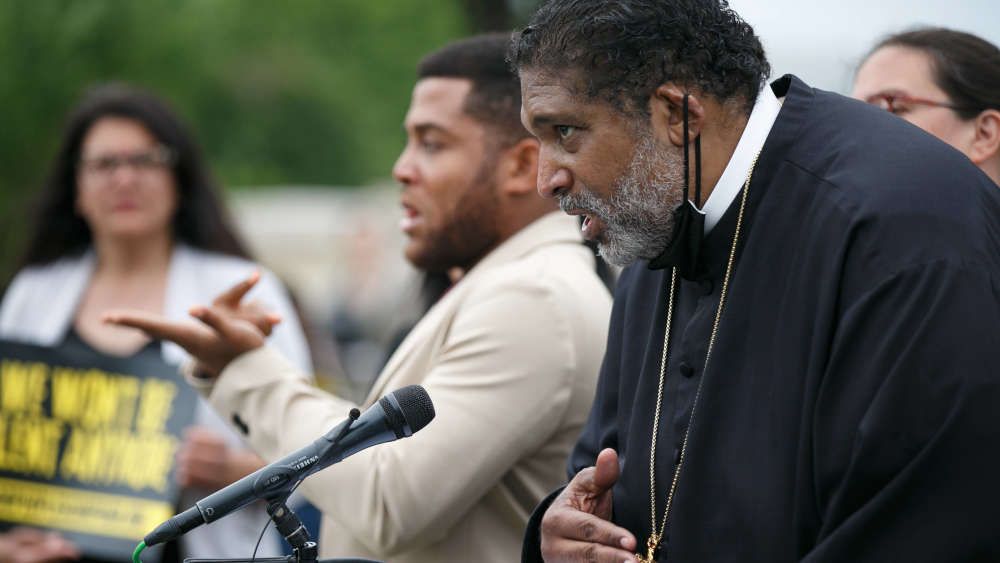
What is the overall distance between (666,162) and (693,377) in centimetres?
44

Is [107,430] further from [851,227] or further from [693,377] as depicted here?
[851,227]

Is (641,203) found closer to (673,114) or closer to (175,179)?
(673,114)

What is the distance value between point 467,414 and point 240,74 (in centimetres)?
1721

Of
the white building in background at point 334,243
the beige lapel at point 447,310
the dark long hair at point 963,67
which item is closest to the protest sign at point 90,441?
the beige lapel at point 447,310

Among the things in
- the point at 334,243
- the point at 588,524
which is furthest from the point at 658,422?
the point at 334,243

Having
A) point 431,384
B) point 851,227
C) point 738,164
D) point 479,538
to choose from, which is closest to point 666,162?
point 738,164

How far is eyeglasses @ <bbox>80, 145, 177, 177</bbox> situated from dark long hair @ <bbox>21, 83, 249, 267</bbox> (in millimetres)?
76

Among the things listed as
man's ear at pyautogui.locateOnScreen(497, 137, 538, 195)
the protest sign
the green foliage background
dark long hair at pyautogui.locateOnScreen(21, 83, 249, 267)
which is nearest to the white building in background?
the green foliage background

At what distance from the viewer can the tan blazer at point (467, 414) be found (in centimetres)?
282

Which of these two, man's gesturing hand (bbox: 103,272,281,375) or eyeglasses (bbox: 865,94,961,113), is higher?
eyeglasses (bbox: 865,94,961,113)

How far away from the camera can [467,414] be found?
9.30ft

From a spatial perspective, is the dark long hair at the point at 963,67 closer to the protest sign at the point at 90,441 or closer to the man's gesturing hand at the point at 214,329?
the man's gesturing hand at the point at 214,329

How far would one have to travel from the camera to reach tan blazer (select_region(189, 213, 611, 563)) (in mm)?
2818

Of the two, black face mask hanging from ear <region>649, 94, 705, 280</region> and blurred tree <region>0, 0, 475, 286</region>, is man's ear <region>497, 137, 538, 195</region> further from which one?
blurred tree <region>0, 0, 475, 286</region>
